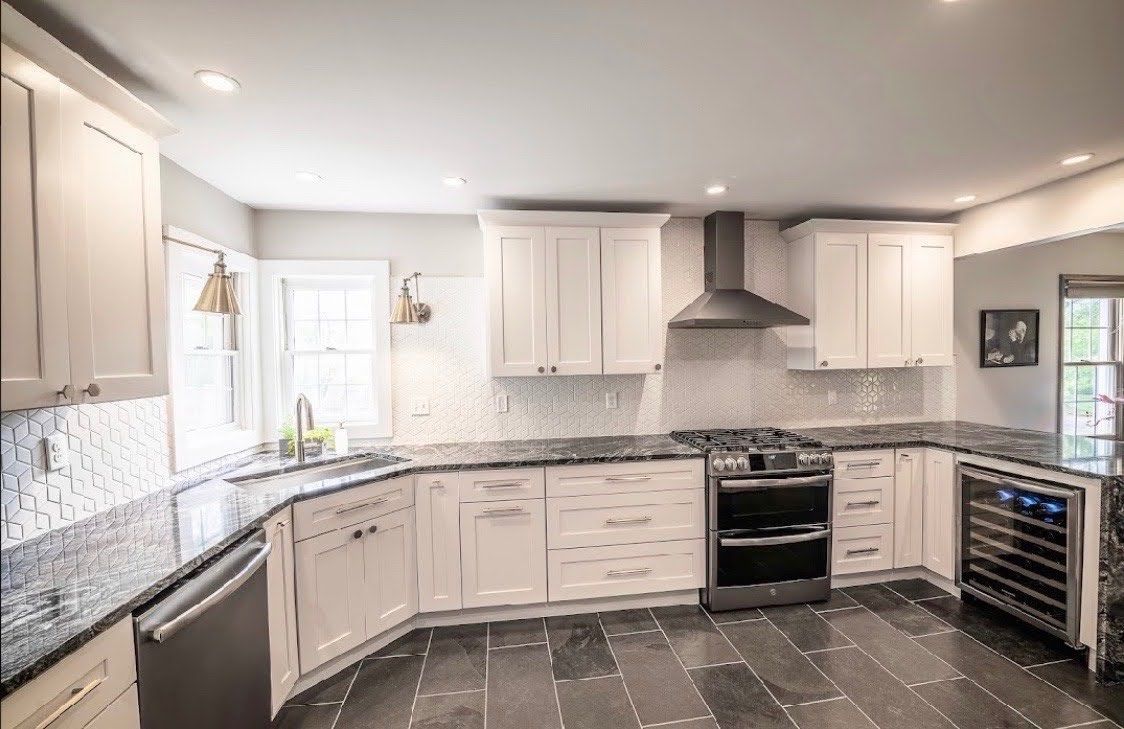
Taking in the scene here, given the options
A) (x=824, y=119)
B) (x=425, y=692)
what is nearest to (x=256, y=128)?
(x=824, y=119)

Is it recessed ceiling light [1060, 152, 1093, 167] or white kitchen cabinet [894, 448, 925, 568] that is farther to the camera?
white kitchen cabinet [894, 448, 925, 568]

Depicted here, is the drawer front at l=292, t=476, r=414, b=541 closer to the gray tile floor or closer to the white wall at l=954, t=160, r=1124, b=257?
the gray tile floor

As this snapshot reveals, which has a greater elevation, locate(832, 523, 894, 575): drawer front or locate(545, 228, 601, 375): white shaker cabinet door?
locate(545, 228, 601, 375): white shaker cabinet door

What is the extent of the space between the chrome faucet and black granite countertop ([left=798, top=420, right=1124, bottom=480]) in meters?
3.10

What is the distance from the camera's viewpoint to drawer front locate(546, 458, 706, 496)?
2.69 m

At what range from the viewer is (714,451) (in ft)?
9.03

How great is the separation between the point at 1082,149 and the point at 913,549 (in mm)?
2379

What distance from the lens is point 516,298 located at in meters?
2.94

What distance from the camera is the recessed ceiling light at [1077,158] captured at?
2.40 metres

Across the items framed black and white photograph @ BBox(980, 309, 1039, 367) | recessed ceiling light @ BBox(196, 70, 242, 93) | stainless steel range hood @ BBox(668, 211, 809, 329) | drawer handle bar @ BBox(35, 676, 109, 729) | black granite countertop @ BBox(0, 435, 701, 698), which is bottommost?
drawer handle bar @ BBox(35, 676, 109, 729)

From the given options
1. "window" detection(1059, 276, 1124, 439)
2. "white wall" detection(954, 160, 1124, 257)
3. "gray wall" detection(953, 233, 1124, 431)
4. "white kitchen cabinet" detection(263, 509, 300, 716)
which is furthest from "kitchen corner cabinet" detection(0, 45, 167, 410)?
"window" detection(1059, 276, 1124, 439)

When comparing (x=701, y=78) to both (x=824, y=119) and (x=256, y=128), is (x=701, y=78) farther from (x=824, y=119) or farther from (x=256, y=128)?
(x=256, y=128)

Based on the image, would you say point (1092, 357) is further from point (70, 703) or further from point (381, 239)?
point (70, 703)

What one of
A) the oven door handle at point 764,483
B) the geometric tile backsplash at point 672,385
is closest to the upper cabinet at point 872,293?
the geometric tile backsplash at point 672,385
